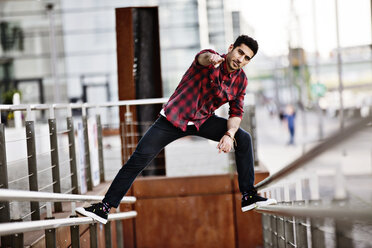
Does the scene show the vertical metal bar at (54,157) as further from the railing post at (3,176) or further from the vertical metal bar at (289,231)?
the vertical metal bar at (289,231)

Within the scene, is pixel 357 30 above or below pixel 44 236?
above

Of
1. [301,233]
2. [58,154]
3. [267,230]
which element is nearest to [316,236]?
[301,233]

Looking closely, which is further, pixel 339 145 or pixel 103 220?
pixel 103 220

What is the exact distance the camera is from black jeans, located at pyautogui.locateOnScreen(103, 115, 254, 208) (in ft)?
13.0

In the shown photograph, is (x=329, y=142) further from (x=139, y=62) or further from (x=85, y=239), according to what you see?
(x=139, y=62)

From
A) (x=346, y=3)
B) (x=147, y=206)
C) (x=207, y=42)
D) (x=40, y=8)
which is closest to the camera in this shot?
(x=147, y=206)

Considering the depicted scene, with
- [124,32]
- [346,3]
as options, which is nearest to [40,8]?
[346,3]

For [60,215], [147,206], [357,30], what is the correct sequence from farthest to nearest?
[357,30] → [147,206] → [60,215]

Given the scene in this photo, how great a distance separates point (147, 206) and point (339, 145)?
605cm

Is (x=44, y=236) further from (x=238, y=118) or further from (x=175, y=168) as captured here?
(x=175, y=168)

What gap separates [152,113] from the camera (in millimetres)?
8414

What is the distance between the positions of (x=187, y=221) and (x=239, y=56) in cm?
446

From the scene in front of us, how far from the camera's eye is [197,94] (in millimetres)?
3865

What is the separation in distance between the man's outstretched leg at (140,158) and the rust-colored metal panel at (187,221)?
12.2 ft
